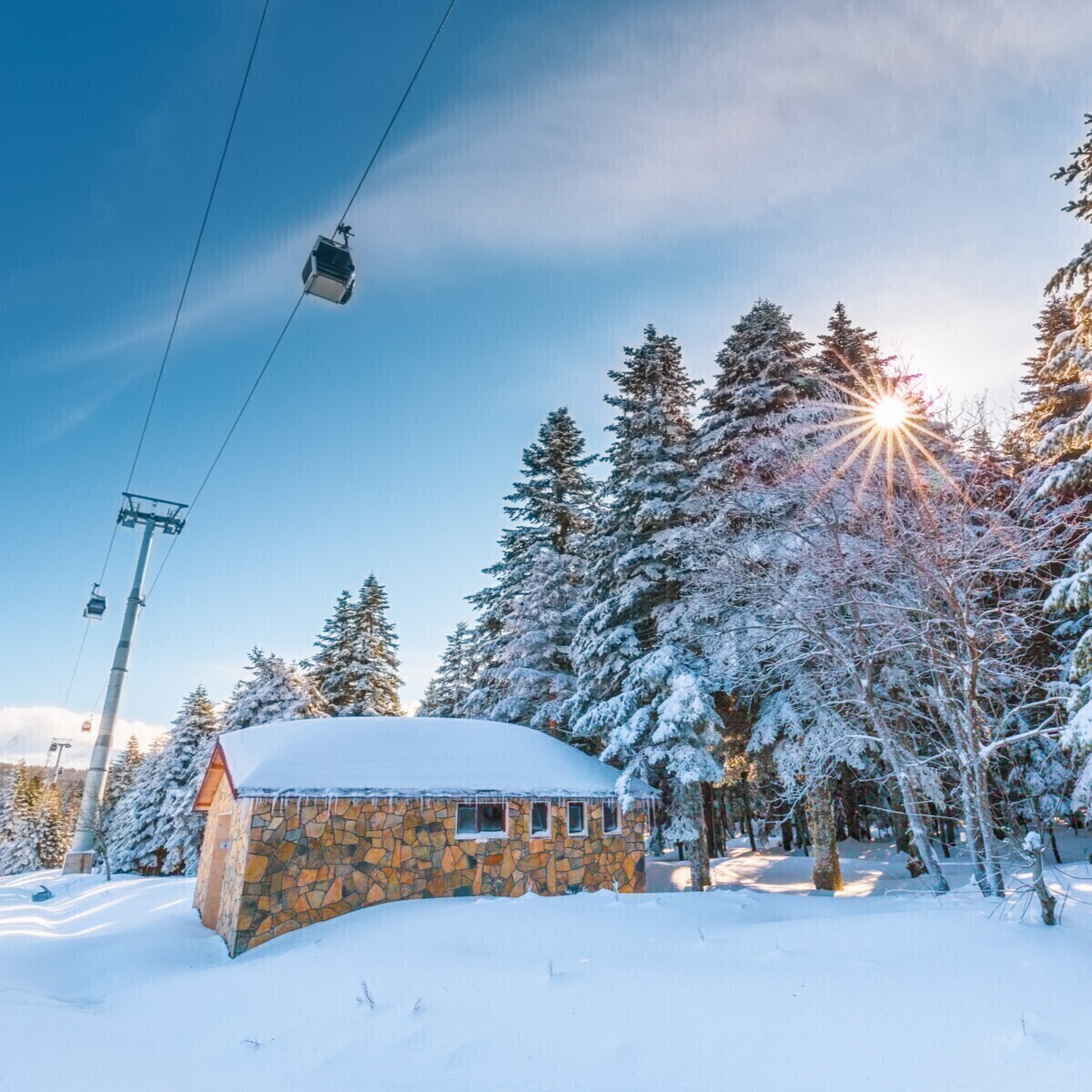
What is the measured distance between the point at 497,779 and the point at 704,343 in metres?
13.2

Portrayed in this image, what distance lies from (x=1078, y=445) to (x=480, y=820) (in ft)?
35.8

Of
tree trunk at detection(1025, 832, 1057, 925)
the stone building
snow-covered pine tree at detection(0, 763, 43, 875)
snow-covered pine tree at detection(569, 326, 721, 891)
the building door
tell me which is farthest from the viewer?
snow-covered pine tree at detection(0, 763, 43, 875)

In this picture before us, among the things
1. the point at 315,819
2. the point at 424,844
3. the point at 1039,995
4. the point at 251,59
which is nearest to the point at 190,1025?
the point at 315,819

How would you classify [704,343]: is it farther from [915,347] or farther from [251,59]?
[251,59]

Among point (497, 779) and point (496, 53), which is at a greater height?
point (496, 53)

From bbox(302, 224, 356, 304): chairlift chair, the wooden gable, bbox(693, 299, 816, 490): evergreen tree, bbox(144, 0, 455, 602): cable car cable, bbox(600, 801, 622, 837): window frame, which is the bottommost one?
bbox(600, 801, 622, 837): window frame

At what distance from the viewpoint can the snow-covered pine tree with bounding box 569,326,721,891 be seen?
13711mm

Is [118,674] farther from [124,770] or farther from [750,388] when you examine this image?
[124,770]

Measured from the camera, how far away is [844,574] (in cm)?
1082

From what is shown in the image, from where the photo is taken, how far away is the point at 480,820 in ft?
39.9

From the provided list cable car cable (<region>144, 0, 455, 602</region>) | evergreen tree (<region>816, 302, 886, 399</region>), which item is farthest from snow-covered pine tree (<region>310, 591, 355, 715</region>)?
evergreen tree (<region>816, 302, 886, 399</region>)

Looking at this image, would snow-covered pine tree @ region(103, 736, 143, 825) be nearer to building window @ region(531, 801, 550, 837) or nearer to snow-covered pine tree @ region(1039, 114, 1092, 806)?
building window @ region(531, 801, 550, 837)

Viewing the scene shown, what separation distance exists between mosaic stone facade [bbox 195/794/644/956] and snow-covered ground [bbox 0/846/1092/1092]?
36.9 inches

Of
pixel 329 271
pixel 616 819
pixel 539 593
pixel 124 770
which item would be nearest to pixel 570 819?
pixel 616 819
